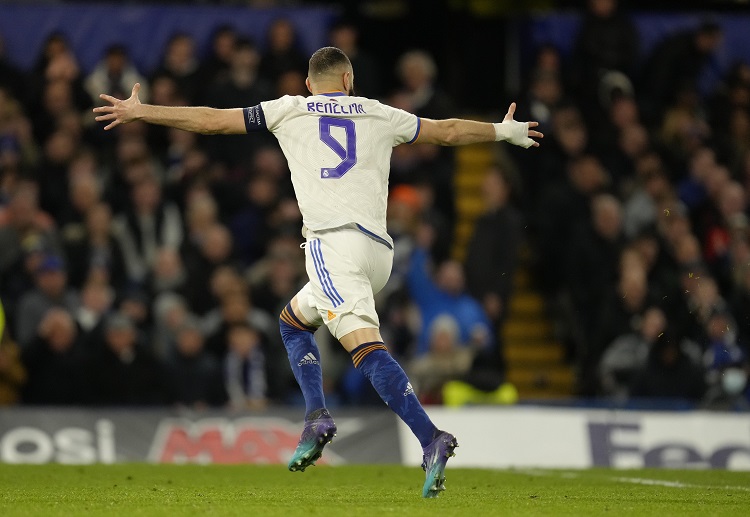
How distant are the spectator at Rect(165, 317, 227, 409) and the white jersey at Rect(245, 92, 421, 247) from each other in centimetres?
620

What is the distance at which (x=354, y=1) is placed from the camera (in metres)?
22.1

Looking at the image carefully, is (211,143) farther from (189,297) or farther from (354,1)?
(354,1)

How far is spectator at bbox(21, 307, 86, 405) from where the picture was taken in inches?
595

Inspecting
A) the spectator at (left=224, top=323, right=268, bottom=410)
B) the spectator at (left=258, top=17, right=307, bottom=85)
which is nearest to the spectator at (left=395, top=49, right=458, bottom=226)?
the spectator at (left=258, top=17, right=307, bottom=85)

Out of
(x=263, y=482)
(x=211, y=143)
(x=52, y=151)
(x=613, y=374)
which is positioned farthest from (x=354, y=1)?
(x=263, y=482)

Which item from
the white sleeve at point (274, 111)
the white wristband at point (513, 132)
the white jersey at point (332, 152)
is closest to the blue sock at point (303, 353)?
the white jersey at point (332, 152)

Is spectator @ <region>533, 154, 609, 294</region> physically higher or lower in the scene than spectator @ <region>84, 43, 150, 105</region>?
lower

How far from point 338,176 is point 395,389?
1.39 metres

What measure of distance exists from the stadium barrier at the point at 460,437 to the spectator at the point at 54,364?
1147 mm

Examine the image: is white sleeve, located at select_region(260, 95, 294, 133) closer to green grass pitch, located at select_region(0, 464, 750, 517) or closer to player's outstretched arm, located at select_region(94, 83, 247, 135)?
player's outstretched arm, located at select_region(94, 83, 247, 135)

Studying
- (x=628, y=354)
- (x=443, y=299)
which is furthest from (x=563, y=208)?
(x=628, y=354)

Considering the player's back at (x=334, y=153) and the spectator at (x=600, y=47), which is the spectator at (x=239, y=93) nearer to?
the spectator at (x=600, y=47)

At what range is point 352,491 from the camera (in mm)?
9867

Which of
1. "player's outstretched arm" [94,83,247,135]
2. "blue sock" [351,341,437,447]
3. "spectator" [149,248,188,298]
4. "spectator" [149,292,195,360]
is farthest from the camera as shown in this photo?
"spectator" [149,248,188,298]
